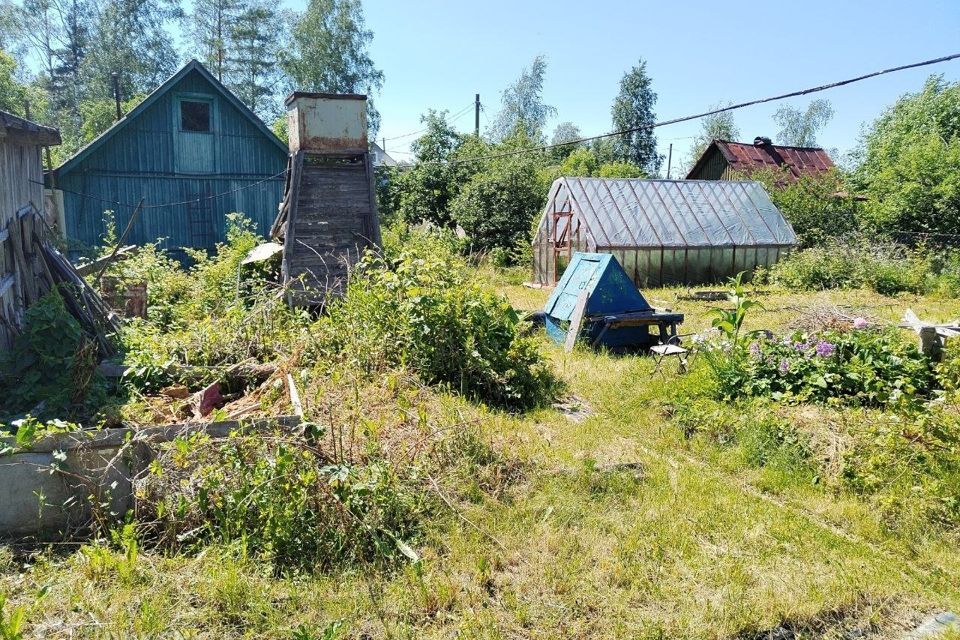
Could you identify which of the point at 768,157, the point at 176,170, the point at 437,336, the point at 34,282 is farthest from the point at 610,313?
the point at 768,157

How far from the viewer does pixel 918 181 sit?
68.2ft

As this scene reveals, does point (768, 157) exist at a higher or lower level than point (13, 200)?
higher

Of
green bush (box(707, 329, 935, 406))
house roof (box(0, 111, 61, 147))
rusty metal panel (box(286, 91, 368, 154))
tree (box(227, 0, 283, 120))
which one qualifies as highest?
tree (box(227, 0, 283, 120))

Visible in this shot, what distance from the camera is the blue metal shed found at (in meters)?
10.3

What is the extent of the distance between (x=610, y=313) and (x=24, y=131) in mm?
7847

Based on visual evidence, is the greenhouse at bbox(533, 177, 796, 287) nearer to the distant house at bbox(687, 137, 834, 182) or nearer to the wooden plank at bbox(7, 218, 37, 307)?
the distant house at bbox(687, 137, 834, 182)

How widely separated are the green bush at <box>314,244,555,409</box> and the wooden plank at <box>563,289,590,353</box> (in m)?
2.33

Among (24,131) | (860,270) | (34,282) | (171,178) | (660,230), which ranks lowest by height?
(34,282)

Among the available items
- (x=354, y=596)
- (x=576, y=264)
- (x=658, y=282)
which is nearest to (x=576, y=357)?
(x=576, y=264)

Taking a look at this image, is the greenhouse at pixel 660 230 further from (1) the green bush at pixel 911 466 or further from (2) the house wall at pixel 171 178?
(1) the green bush at pixel 911 466

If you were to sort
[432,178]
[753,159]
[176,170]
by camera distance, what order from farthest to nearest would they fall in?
1. [753,159]
2. [432,178]
3. [176,170]

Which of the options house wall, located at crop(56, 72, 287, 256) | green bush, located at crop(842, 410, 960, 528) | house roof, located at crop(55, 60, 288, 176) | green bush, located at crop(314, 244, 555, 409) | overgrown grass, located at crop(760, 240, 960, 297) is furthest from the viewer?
house wall, located at crop(56, 72, 287, 256)

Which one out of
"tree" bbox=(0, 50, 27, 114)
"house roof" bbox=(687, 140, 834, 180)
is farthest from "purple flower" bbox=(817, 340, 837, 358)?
"tree" bbox=(0, 50, 27, 114)

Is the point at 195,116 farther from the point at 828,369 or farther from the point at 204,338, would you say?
the point at 828,369
